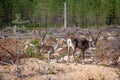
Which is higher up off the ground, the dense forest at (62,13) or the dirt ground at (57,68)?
the dirt ground at (57,68)

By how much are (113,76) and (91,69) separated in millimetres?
829

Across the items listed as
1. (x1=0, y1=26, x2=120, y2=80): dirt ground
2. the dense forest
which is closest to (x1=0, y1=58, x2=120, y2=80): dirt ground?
(x1=0, y1=26, x2=120, y2=80): dirt ground

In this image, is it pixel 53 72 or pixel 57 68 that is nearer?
pixel 53 72

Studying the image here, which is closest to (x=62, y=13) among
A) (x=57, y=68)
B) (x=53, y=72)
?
(x=57, y=68)

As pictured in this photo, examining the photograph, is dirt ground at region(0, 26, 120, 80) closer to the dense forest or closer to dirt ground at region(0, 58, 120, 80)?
dirt ground at region(0, 58, 120, 80)

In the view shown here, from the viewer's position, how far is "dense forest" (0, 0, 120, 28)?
3253cm

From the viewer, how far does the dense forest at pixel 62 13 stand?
1281 inches

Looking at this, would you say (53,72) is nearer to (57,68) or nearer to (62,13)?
(57,68)

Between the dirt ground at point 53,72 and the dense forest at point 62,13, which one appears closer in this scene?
the dirt ground at point 53,72

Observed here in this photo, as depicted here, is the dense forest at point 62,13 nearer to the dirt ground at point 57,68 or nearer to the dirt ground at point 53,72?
the dirt ground at point 57,68

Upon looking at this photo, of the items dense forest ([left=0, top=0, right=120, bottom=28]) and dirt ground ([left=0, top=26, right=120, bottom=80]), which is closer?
dirt ground ([left=0, top=26, right=120, bottom=80])

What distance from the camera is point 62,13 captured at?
3256cm

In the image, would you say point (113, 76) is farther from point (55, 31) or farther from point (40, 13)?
point (40, 13)

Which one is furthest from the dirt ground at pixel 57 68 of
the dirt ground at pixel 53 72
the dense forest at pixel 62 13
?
the dense forest at pixel 62 13
